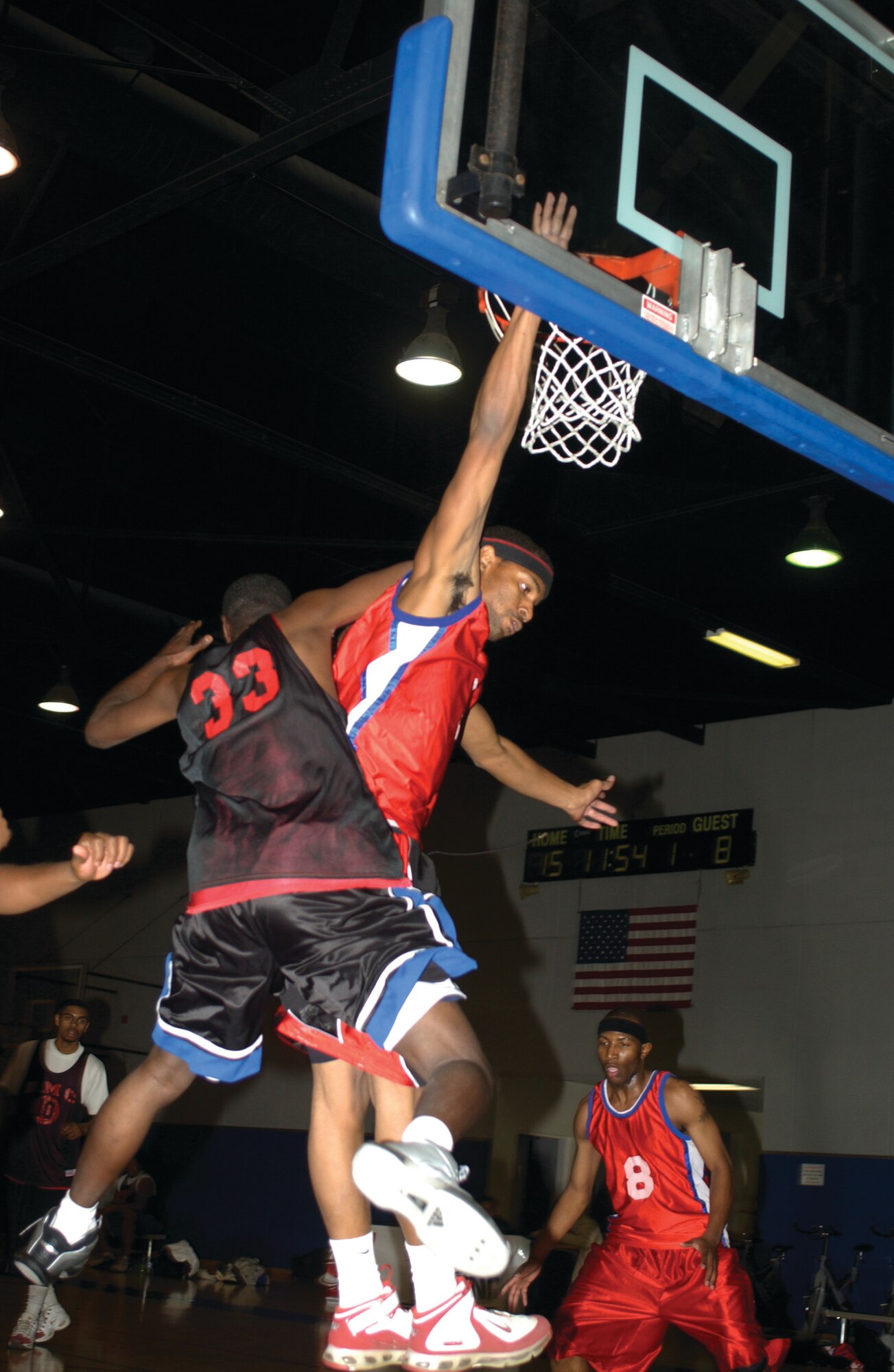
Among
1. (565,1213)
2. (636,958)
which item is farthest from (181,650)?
(636,958)

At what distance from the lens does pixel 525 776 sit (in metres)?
4.97

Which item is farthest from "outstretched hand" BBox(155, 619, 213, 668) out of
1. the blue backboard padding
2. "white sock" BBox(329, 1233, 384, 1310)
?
"white sock" BBox(329, 1233, 384, 1310)

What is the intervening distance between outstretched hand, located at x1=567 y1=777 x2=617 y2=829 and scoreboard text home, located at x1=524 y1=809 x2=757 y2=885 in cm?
1057

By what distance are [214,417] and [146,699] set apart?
614cm

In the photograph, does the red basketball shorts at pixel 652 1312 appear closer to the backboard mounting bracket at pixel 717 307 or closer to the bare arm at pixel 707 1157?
the bare arm at pixel 707 1157

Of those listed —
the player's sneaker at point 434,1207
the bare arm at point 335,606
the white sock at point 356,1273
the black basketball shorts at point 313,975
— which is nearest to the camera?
the player's sneaker at point 434,1207

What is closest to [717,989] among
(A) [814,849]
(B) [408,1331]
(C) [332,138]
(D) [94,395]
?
(A) [814,849]

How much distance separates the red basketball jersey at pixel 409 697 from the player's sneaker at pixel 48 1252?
1.59 metres

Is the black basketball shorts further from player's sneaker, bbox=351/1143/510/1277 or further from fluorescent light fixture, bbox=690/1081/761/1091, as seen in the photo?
fluorescent light fixture, bbox=690/1081/761/1091

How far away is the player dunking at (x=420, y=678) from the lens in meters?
3.86

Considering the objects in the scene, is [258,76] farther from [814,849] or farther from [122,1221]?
[122,1221]

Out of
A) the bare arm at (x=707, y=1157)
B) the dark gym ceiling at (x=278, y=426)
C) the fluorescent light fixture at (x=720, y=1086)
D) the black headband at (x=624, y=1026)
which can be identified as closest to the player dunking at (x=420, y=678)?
the dark gym ceiling at (x=278, y=426)

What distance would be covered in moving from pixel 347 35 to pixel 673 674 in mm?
8385

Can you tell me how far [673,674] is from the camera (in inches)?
554
